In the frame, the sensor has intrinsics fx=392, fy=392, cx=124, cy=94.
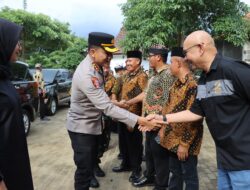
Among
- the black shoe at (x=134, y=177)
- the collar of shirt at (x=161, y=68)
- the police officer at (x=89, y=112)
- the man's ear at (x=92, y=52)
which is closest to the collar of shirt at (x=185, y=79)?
the police officer at (x=89, y=112)

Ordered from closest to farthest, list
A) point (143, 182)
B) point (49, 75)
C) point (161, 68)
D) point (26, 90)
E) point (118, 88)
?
point (161, 68) < point (143, 182) < point (118, 88) < point (26, 90) < point (49, 75)

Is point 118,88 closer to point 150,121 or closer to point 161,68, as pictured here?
point 161,68

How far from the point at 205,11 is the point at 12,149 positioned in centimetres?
933

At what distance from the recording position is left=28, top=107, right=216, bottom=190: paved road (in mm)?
6109

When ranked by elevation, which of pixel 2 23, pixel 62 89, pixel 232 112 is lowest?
pixel 62 89

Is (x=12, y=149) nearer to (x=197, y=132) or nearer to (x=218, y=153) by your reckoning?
(x=218, y=153)

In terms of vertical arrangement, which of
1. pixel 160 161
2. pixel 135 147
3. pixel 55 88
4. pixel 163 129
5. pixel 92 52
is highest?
pixel 92 52

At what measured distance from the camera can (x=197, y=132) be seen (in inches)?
177

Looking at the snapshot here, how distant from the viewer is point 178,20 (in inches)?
426

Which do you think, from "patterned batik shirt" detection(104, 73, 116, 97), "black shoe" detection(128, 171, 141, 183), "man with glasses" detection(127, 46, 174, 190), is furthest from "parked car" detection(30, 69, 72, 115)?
"man with glasses" detection(127, 46, 174, 190)

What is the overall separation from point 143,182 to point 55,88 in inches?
352

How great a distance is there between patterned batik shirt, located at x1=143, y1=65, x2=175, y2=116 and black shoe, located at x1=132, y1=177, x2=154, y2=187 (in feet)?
3.90

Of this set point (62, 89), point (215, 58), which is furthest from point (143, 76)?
point (62, 89)

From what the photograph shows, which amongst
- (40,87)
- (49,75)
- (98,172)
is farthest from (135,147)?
(49,75)
